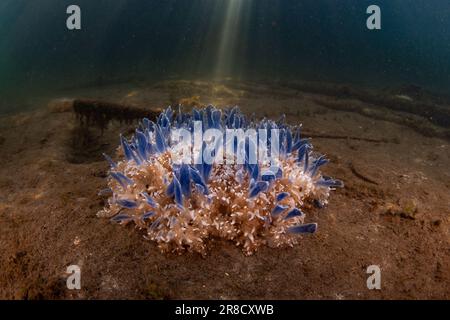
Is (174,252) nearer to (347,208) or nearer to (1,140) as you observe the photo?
(347,208)

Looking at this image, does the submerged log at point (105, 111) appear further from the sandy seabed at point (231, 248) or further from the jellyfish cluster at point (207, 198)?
the jellyfish cluster at point (207, 198)

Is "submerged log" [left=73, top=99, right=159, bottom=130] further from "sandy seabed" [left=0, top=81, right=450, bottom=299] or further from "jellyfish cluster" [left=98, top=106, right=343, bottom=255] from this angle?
"jellyfish cluster" [left=98, top=106, right=343, bottom=255]

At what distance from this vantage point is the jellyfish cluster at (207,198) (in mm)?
3270

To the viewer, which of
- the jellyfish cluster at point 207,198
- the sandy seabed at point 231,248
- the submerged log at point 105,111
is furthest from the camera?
the submerged log at point 105,111

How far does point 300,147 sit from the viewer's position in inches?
163

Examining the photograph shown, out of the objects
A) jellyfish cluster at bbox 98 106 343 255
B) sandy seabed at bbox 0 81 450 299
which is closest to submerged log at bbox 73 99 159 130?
sandy seabed at bbox 0 81 450 299

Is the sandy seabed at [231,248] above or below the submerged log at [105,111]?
below

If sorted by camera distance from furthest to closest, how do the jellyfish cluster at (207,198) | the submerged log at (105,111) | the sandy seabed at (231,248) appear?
the submerged log at (105,111)
the jellyfish cluster at (207,198)
the sandy seabed at (231,248)

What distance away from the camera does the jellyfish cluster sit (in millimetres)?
3270

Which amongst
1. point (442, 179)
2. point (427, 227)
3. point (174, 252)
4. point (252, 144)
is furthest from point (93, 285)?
point (442, 179)

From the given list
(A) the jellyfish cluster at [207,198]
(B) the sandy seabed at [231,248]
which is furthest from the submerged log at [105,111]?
(A) the jellyfish cluster at [207,198]

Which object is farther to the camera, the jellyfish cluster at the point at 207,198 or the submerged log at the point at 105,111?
the submerged log at the point at 105,111

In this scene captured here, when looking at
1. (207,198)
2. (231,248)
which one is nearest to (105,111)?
(207,198)

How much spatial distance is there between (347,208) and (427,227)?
3.09 ft
